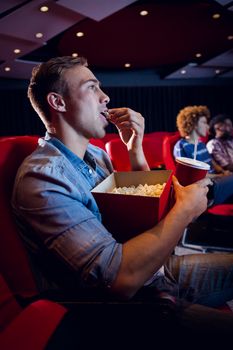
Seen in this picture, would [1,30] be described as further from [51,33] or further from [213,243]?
[213,243]

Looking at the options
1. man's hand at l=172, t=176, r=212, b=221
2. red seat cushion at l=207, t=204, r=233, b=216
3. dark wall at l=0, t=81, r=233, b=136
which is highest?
dark wall at l=0, t=81, r=233, b=136

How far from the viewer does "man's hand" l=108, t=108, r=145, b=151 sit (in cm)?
116

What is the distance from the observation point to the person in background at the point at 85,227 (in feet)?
2.37

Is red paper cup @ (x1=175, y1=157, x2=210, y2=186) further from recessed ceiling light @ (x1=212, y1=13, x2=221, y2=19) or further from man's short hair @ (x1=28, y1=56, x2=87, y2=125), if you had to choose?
recessed ceiling light @ (x1=212, y1=13, x2=221, y2=19)

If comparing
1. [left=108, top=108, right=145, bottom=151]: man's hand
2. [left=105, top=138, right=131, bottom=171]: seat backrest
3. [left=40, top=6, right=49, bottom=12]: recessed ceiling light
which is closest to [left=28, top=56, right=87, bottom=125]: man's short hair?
[left=108, top=108, right=145, bottom=151]: man's hand

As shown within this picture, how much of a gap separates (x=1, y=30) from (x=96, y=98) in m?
4.51

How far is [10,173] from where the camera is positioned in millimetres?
896

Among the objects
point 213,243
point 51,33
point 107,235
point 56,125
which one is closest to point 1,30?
point 51,33

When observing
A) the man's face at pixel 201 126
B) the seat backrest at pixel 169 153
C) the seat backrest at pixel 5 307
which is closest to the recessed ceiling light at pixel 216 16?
the man's face at pixel 201 126

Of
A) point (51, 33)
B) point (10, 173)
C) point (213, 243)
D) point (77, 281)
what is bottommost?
point (213, 243)

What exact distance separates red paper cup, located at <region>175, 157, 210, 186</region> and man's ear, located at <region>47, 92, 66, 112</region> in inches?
15.8

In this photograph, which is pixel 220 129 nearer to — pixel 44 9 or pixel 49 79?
pixel 44 9

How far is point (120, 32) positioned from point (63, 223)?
5368 millimetres

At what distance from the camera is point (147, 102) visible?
9.93m
